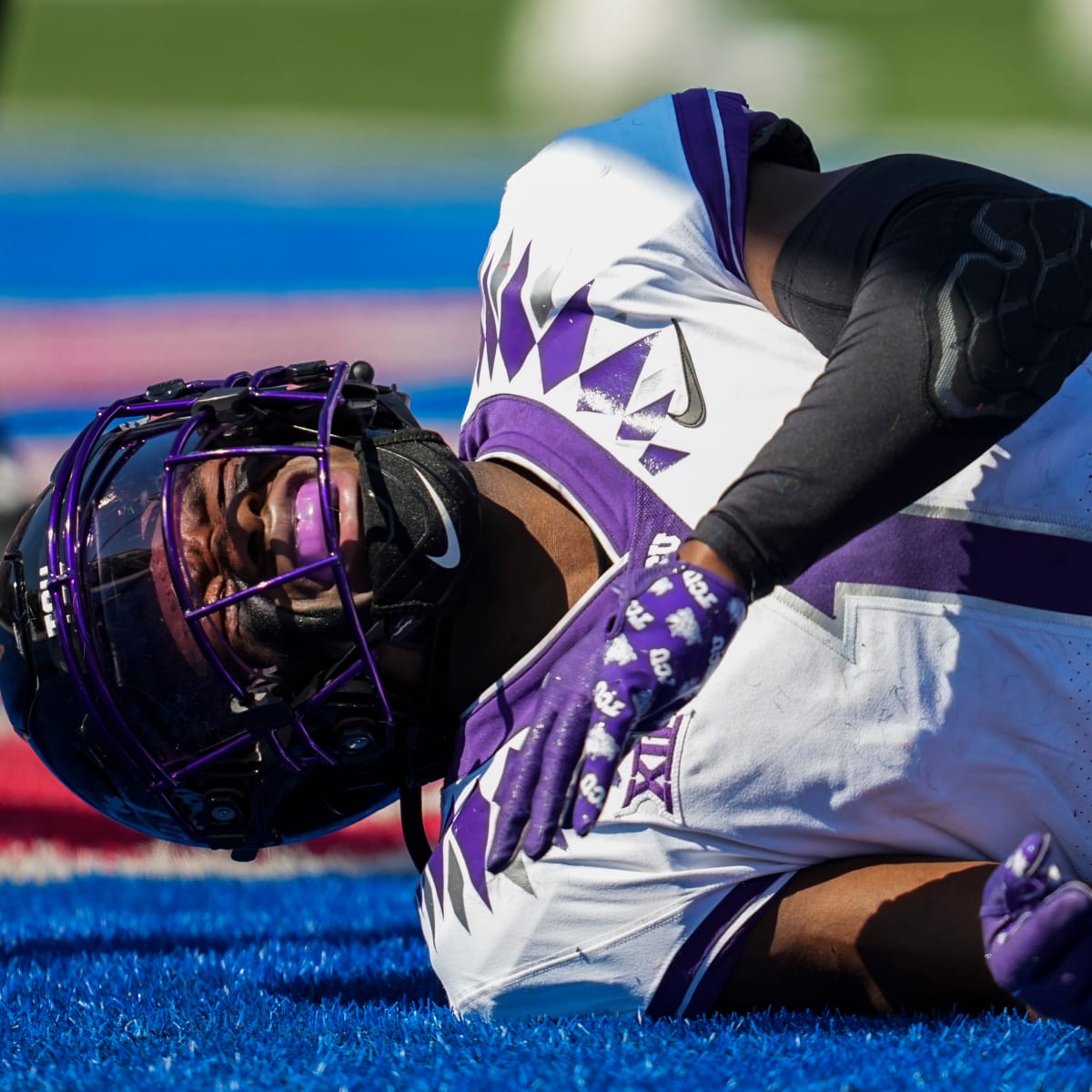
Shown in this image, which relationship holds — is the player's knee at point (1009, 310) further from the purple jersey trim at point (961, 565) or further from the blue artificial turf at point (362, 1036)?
the blue artificial turf at point (362, 1036)

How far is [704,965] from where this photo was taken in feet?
4.94

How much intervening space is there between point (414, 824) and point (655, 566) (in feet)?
1.95

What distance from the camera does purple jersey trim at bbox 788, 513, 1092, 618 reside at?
151cm

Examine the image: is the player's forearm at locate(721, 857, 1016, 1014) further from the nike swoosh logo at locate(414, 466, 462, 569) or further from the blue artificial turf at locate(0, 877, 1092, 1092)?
the nike swoosh logo at locate(414, 466, 462, 569)

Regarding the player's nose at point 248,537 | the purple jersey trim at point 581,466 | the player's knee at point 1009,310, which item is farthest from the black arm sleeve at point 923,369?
the player's nose at point 248,537

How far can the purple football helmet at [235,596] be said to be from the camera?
157 cm

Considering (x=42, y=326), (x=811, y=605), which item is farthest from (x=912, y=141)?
(x=811, y=605)

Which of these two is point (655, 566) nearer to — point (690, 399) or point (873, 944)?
point (690, 399)

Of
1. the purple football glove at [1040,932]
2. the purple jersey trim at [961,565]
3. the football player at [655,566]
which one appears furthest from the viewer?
the purple jersey trim at [961,565]

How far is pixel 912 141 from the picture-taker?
689 cm

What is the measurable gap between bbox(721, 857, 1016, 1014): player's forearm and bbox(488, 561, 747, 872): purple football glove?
1.25ft

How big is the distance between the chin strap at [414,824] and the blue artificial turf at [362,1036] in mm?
156

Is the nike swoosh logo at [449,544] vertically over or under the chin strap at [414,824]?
over

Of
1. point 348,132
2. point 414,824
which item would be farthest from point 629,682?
point 348,132
